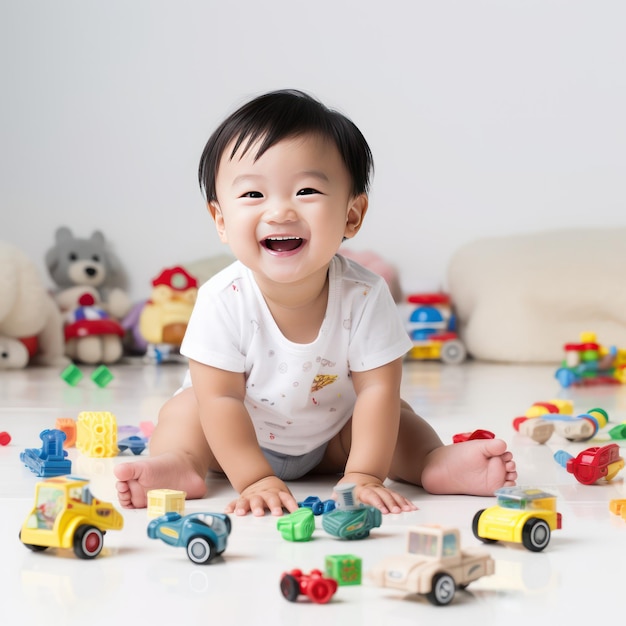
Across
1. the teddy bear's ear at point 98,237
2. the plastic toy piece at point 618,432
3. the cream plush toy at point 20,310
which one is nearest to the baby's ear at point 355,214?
the plastic toy piece at point 618,432

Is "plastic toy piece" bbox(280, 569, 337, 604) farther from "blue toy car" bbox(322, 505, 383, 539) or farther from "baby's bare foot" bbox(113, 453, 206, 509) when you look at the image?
"baby's bare foot" bbox(113, 453, 206, 509)

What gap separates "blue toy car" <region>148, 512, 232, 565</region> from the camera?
77 centimetres

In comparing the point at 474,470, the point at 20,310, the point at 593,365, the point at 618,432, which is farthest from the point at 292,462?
the point at 20,310

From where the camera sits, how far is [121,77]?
11.4ft

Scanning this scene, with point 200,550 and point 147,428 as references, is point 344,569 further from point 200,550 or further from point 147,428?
point 147,428

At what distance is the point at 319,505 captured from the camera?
975 millimetres

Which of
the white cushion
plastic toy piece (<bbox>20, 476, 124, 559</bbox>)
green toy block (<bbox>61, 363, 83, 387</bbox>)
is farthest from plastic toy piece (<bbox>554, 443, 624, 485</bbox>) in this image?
the white cushion

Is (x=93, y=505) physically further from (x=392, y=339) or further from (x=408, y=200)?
(x=408, y=200)

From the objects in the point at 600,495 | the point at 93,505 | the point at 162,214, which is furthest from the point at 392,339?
the point at 162,214

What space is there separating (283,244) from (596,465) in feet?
1.40

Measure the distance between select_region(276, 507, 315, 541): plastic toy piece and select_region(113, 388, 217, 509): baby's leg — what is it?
202 mm

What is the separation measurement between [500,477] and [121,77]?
2775 millimetres

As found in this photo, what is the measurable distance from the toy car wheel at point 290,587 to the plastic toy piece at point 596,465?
54cm

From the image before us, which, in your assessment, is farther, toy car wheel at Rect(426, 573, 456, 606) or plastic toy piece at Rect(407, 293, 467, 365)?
plastic toy piece at Rect(407, 293, 467, 365)
